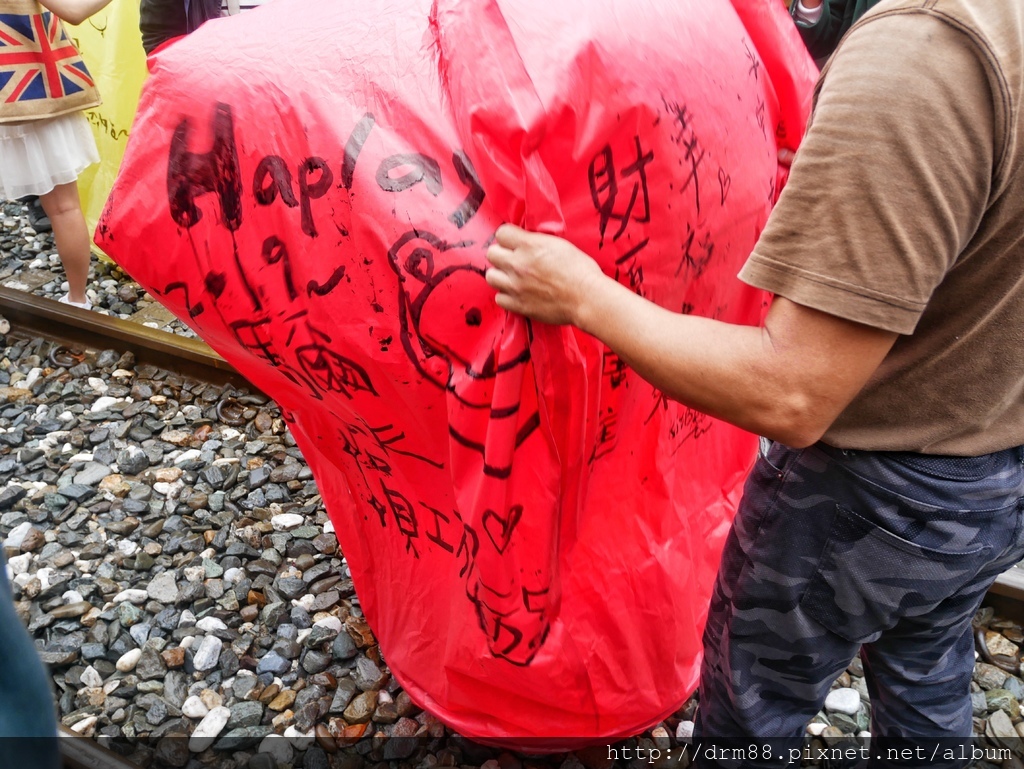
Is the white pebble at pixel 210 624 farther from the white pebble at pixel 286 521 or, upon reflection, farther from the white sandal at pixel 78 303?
the white sandal at pixel 78 303

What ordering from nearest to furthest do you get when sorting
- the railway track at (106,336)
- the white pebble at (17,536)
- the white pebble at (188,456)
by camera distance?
the white pebble at (17,536) < the white pebble at (188,456) < the railway track at (106,336)

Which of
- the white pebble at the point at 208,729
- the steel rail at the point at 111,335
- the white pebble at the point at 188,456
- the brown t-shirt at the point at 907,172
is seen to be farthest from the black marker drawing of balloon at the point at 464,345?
the steel rail at the point at 111,335

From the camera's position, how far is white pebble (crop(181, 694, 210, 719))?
1985mm

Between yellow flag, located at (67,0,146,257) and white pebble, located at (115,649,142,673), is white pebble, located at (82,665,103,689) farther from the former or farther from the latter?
yellow flag, located at (67,0,146,257)

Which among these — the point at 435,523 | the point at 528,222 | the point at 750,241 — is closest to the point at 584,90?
the point at 528,222

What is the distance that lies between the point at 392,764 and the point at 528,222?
1379mm

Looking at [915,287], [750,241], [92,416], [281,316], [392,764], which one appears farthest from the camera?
[92,416]

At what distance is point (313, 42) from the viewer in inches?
49.6

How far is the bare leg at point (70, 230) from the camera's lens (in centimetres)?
354

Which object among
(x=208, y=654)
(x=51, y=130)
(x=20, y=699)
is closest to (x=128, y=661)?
(x=208, y=654)

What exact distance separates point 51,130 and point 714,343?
11.4 ft

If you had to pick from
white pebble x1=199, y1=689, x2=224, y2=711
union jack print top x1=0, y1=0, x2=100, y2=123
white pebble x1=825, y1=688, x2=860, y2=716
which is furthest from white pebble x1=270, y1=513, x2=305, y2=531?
union jack print top x1=0, y1=0, x2=100, y2=123

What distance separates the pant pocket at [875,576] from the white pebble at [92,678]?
1.76 m

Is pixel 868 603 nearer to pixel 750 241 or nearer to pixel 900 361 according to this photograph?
pixel 900 361
